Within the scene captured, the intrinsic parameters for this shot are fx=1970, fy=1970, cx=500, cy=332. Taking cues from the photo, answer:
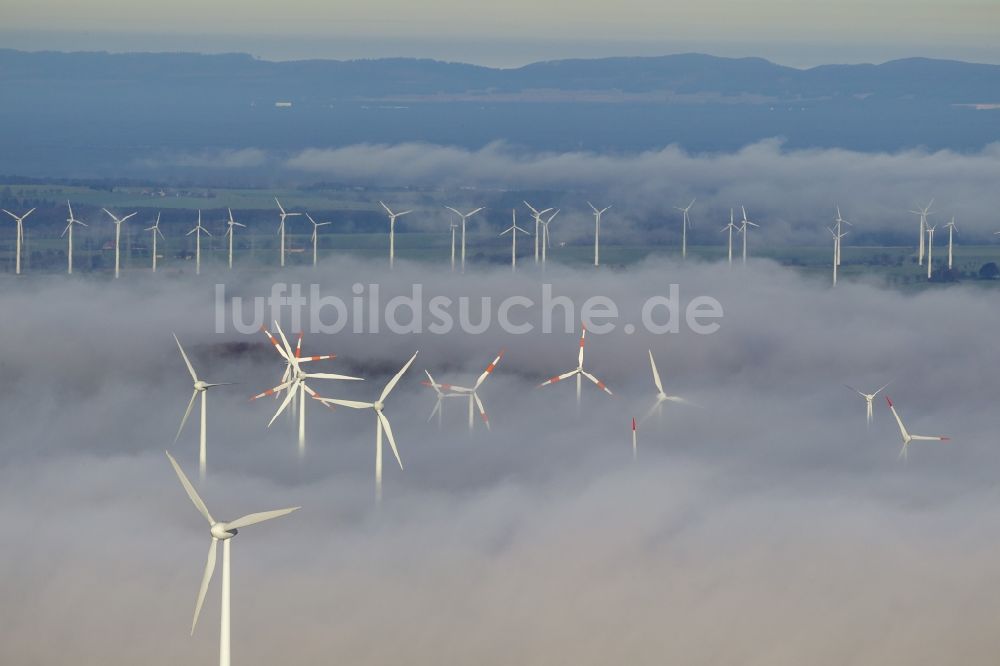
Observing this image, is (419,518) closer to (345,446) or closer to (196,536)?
(196,536)

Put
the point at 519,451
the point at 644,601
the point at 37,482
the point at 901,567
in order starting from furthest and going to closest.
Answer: the point at 519,451
the point at 37,482
the point at 901,567
the point at 644,601

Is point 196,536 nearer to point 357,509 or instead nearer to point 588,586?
point 357,509

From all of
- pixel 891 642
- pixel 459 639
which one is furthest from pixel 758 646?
pixel 459 639

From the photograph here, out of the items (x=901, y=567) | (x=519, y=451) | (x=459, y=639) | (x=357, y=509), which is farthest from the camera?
(x=519, y=451)

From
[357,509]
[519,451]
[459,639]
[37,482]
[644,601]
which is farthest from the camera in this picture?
[519,451]

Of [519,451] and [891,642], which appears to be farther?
[519,451]

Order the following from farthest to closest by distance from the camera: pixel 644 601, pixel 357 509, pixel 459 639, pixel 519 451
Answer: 1. pixel 519 451
2. pixel 357 509
3. pixel 644 601
4. pixel 459 639

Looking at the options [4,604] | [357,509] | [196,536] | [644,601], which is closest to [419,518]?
[357,509]

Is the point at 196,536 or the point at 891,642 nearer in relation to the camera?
the point at 891,642
